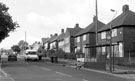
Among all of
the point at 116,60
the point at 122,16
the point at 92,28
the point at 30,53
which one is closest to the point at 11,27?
the point at 30,53

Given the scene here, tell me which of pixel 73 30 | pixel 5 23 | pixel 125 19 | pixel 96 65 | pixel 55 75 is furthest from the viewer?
pixel 73 30

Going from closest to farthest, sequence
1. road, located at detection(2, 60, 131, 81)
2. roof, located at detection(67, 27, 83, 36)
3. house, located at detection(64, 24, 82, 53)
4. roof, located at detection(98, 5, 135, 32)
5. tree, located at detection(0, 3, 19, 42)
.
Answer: road, located at detection(2, 60, 131, 81)
tree, located at detection(0, 3, 19, 42)
roof, located at detection(98, 5, 135, 32)
house, located at detection(64, 24, 82, 53)
roof, located at detection(67, 27, 83, 36)

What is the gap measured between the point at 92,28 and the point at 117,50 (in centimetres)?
2057

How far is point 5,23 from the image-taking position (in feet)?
158

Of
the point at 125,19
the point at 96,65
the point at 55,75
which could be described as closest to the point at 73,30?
the point at 125,19

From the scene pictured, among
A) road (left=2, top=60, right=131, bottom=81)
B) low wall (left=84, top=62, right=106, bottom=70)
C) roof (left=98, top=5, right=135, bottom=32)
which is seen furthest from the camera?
roof (left=98, top=5, right=135, bottom=32)

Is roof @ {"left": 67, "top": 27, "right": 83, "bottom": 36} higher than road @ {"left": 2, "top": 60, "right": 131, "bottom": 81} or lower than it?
higher

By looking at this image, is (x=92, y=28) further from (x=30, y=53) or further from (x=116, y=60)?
(x=116, y=60)

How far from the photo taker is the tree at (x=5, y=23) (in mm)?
47409

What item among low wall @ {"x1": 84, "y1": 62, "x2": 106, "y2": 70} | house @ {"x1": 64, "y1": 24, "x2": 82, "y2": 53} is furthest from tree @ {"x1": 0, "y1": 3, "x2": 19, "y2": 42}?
house @ {"x1": 64, "y1": 24, "x2": 82, "y2": 53}

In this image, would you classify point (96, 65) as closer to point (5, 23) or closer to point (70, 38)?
point (5, 23)

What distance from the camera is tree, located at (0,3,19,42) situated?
47.4 m

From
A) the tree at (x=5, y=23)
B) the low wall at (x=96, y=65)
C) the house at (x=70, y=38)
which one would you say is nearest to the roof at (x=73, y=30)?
the house at (x=70, y=38)

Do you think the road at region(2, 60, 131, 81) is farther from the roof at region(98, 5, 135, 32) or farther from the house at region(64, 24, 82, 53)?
the house at region(64, 24, 82, 53)
